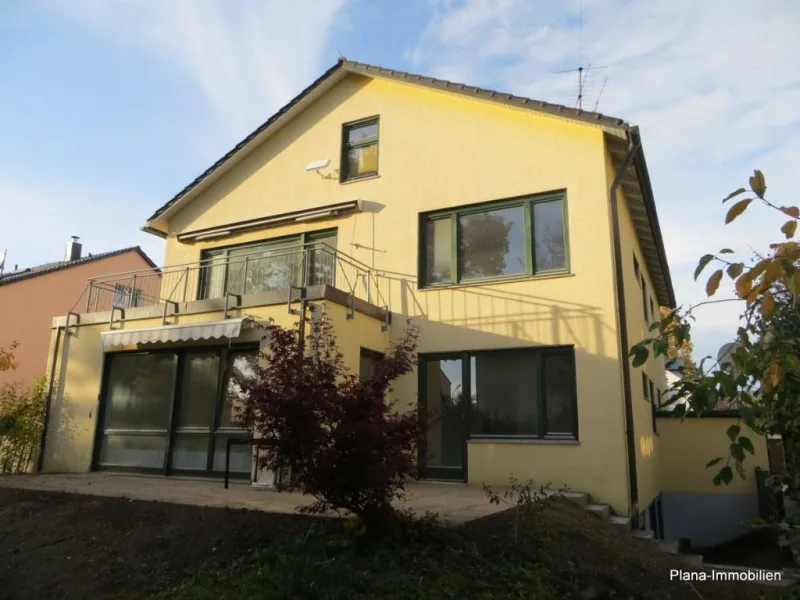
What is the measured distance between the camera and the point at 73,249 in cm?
3081

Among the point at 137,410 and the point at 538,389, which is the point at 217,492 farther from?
the point at 538,389

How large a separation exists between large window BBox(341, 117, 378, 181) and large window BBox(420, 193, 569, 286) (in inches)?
87.3

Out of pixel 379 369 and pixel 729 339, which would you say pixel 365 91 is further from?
pixel 729 339

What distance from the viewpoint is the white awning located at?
11469 mm

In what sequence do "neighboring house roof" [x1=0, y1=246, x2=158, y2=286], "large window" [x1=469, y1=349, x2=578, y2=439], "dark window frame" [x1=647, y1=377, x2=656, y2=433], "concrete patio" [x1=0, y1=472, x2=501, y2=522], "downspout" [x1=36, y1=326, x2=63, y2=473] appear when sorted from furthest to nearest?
"neighboring house roof" [x1=0, y1=246, x2=158, y2=286]
"dark window frame" [x1=647, y1=377, x2=656, y2=433]
"downspout" [x1=36, y1=326, x2=63, y2=473]
"large window" [x1=469, y1=349, x2=578, y2=439]
"concrete patio" [x1=0, y1=472, x2=501, y2=522]

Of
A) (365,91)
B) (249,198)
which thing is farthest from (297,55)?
(249,198)

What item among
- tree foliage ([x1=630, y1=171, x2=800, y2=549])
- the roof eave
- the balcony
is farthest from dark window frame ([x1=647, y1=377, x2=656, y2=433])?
tree foliage ([x1=630, y1=171, x2=800, y2=549])

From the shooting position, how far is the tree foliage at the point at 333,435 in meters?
6.02

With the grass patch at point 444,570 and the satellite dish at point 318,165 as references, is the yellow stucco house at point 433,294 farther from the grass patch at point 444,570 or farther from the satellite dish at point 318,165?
the grass patch at point 444,570

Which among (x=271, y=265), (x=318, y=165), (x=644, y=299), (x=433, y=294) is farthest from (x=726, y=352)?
(x=644, y=299)

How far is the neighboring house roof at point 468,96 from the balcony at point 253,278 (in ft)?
6.34

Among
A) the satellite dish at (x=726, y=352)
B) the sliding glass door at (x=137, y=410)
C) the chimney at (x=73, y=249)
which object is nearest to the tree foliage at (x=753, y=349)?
the satellite dish at (x=726, y=352)

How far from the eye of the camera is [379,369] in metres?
6.72

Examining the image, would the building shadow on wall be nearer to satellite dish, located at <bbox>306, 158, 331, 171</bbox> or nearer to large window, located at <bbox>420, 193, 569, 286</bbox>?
large window, located at <bbox>420, 193, 569, 286</bbox>
